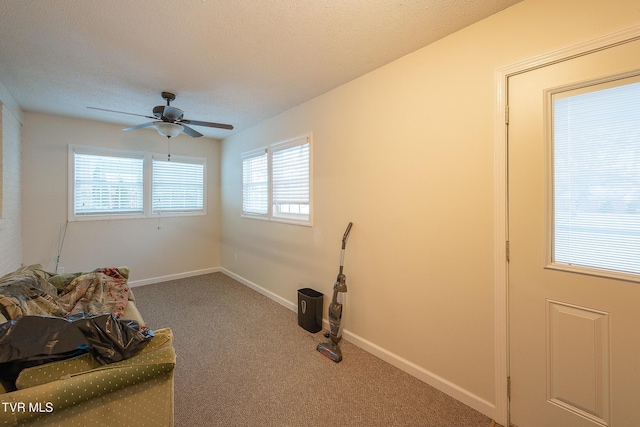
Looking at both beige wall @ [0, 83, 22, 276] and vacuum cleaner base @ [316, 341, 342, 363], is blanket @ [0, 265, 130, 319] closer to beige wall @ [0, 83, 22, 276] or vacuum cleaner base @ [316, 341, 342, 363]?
beige wall @ [0, 83, 22, 276]

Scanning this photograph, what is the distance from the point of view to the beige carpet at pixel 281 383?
174cm

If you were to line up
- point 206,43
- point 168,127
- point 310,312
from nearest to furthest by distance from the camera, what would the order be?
1. point 206,43
2. point 168,127
3. point 310,312

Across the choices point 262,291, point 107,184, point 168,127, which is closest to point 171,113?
point 168,127

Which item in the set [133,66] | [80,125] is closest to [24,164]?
[80,125]

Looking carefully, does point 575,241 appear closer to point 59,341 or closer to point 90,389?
point 90,389

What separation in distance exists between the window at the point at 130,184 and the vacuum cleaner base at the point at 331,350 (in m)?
3.69

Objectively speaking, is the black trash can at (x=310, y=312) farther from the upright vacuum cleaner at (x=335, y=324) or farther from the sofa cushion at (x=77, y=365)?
the sofa cushion at (x=77, y=365)

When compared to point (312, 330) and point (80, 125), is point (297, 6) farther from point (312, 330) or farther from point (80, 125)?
point (80, 125)

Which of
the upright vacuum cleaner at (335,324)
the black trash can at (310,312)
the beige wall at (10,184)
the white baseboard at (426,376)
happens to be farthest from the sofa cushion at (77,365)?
the beige wall at (10,184)

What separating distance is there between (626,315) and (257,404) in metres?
2.22

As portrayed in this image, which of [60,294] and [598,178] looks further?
[60,294]

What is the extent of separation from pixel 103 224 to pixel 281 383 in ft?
12.7

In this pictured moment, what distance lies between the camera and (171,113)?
258 centimetres

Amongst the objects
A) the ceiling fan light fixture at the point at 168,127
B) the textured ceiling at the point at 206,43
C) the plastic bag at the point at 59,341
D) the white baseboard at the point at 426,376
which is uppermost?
the textured ceiling at the point at 206,43
